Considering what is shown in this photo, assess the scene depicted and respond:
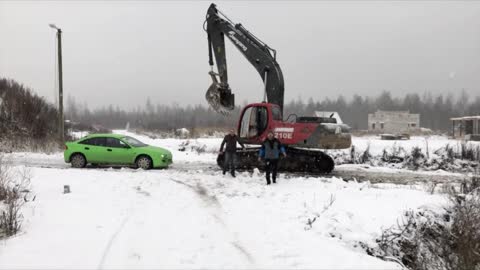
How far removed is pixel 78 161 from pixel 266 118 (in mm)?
8346

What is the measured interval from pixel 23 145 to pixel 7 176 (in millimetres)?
14899

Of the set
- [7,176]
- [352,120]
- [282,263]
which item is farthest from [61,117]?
[352,120]

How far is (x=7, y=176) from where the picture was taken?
10.9 metres

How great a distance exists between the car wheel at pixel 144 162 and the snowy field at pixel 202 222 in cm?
291

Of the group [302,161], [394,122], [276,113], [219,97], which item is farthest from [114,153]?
[394,122]

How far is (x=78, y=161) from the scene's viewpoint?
1755 centimetres

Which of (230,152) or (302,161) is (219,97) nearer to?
(230,152)

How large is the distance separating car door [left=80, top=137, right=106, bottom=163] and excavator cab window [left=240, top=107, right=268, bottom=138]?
613 cm

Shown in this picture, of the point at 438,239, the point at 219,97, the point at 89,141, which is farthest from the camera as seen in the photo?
the point at 89,141

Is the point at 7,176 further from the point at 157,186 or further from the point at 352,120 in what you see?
the point at 352,120

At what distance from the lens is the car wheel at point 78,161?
17.5 meters

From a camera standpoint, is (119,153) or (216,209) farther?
(119,153)

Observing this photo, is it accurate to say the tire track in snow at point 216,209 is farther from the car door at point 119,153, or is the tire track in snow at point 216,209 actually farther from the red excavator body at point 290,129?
the car door at point 119,153

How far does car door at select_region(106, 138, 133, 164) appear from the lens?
17.2 meters
